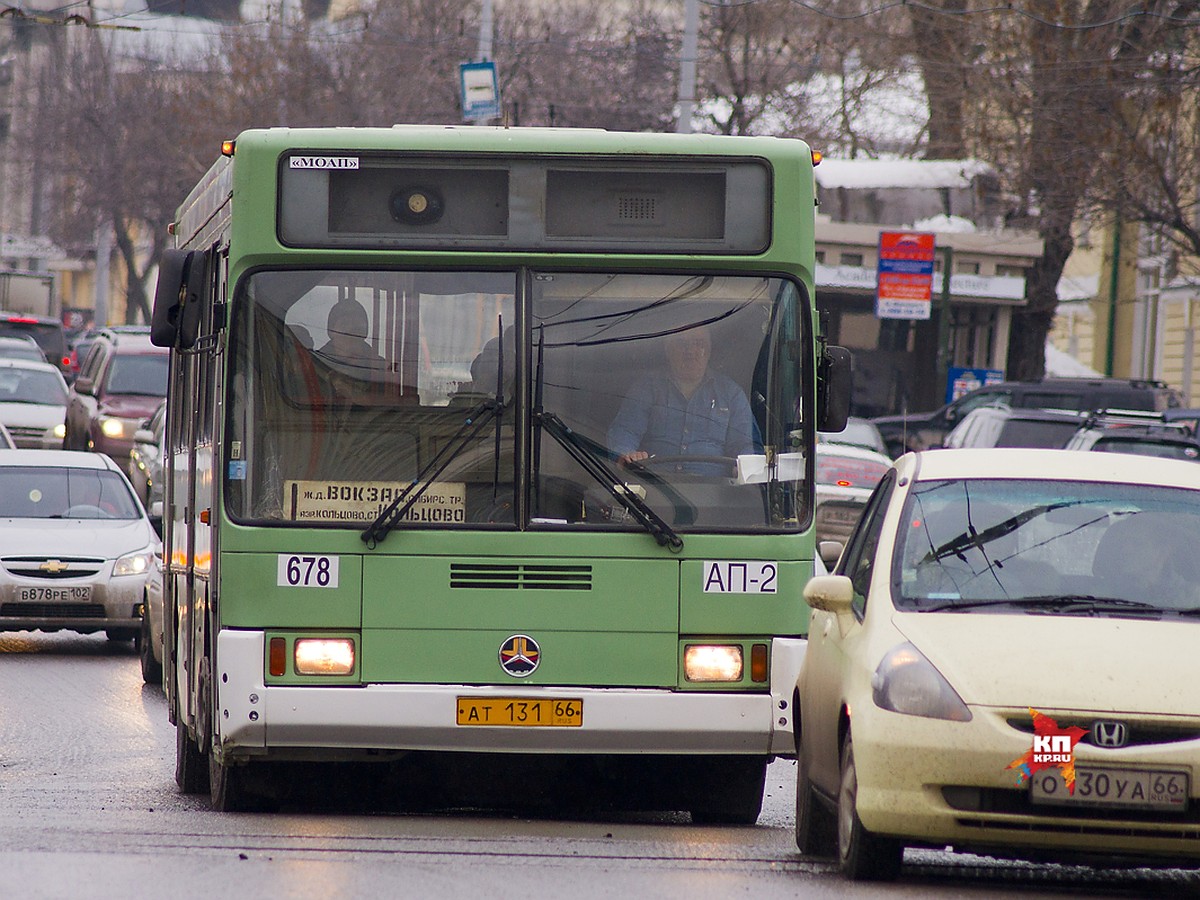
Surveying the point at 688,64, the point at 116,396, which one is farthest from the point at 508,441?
the point at 688,64

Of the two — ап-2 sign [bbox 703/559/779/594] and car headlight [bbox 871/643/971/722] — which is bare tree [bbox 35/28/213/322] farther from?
car headlight [bbox 871/643/971/722]

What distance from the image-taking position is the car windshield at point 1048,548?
7.34 metres

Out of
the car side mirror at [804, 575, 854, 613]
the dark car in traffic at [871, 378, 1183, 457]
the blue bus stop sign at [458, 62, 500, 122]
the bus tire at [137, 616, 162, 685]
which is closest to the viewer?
the car side mirror at [804, 575, 854, 613]

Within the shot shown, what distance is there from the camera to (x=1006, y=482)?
7.82 meters

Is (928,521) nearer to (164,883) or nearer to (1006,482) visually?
(1006,482)

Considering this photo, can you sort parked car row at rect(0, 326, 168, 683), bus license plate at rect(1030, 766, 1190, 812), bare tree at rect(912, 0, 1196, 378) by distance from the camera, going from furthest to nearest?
bare tree at rect(912, 0, 1196, 378) → parked car row at rect(0, 326, 168, 683) → bus license plate at rect(1030, 766, 1190, 812)

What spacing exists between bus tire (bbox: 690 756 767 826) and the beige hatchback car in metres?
0.81

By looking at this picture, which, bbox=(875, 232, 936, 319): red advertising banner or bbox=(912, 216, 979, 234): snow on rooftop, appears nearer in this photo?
bbox=(875, 232, 936, 319): red advertising banner

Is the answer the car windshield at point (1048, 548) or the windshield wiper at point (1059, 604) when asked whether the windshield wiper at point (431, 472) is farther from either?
the windshield wiper at point (1059, 604)

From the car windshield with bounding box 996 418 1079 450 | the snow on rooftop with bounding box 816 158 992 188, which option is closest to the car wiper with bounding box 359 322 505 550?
the car windshield with bounding box 996 418 1079 450

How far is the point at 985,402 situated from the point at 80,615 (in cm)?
1823

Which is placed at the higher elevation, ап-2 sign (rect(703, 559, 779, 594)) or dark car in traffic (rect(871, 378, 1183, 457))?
ап-2 sign (rect(703, 559, 779, 594))

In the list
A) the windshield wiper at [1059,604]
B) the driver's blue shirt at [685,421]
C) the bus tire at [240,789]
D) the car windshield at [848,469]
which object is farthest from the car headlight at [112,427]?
the windshield wiper at [1059,604]

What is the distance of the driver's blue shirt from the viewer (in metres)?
8.44
